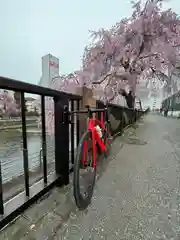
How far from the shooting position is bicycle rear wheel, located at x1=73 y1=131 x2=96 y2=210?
1025 mm

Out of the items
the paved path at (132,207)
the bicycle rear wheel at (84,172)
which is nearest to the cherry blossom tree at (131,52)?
the paved path at (132,207)

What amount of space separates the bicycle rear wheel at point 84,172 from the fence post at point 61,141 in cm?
25

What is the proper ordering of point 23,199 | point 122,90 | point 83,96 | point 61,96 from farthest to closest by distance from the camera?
point 122,90, point 83,96, point 61,96, point 23,199

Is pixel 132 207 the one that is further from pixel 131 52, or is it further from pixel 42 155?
pixel 131 52

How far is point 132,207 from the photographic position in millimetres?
1187

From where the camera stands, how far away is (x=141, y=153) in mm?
2596

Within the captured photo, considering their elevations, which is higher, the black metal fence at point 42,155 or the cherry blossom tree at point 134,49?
the cherry blossom tree at point 134,49

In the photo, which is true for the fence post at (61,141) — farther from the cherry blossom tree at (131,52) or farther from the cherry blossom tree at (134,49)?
the cherry blossom tree at (134,49)

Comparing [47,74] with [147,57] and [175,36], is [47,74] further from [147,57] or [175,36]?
[175,36]

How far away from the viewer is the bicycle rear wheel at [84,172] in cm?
103

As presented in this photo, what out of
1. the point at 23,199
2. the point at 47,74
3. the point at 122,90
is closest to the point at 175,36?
the point at 122,90

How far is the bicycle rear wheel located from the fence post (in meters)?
0.25

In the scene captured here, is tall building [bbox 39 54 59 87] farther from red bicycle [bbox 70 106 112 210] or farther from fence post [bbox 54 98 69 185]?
red bicycle [bbox 70 106 112 210]

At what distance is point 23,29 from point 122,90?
8325 mm
